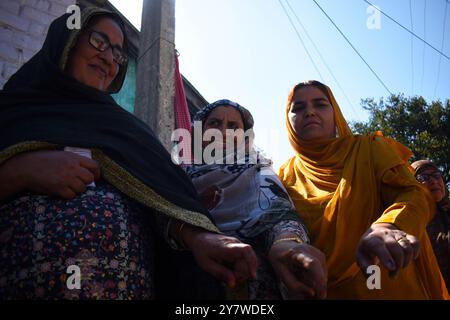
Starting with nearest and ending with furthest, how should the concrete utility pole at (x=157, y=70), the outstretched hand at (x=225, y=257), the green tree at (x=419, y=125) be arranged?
the outstretched hand at (x=225, y=257), the concrete utility pole at (x=157, y=70), the green tree at (x=419, y=125)

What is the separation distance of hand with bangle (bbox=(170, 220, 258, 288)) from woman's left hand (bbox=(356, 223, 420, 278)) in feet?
1.42

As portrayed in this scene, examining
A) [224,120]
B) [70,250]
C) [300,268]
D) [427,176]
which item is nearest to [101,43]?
[224,120]

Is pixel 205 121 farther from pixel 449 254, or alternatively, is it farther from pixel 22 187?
pixel 449 254

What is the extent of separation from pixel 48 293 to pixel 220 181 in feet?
2.73

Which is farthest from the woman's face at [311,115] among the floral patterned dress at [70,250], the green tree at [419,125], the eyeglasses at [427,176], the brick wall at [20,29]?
the green tree at [419,125]

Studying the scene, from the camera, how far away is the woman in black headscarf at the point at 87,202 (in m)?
1.04

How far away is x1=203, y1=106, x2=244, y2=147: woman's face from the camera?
2008 mm

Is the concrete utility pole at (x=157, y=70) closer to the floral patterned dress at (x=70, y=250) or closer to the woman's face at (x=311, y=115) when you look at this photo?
the woman's face at (x=311, y=115)

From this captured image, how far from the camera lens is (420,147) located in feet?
45.2

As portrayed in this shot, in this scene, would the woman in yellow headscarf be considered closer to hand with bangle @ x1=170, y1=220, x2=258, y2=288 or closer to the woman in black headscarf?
hand with bangle @ x1=170, y1=220, x2=258, y2=288

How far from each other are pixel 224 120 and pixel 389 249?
1.10 meters

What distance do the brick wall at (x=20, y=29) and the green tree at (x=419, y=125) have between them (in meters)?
13.4

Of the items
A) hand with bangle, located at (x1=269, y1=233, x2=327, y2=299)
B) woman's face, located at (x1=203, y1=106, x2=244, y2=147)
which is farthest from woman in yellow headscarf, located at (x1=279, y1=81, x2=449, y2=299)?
woman's face, located at (x1=203, y1=106, x2=244, y2=147)
